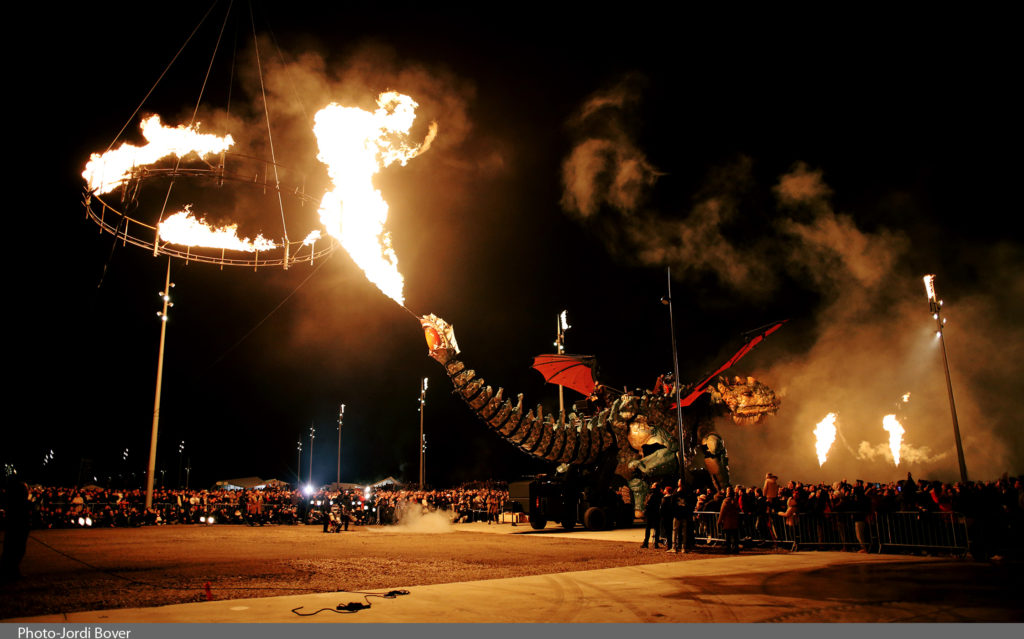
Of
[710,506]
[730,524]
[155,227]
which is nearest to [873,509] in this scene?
[730,524]

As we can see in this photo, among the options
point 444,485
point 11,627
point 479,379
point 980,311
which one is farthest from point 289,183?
point 444,485

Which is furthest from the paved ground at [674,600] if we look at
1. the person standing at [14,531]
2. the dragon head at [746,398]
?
the dragon head at [746,398]


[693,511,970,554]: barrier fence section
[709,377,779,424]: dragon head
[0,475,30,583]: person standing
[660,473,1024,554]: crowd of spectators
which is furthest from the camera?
[709,377,779,424]: dragon head

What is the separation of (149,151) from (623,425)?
17.0 metres

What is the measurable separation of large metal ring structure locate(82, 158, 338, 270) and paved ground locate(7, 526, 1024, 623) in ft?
32.4

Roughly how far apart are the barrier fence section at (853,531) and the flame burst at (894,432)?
46.4 ft

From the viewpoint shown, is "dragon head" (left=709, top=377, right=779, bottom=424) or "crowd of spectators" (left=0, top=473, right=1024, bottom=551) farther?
"dragon head" (left=709, top=377, right=779, bottom=424)

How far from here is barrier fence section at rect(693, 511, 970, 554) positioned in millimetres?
12867

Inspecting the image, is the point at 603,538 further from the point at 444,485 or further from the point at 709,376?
the point at 444,485

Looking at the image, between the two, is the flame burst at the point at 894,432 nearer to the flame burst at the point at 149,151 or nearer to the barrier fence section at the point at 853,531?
the barrier fence section at the point at 853,531

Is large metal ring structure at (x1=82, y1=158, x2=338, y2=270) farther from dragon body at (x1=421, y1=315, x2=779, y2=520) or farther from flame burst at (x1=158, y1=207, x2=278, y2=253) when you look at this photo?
dragon body at (x1=421, y1=315, x2=779, y2=520)

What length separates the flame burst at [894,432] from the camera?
26.8 m

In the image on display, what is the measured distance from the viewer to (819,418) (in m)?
28.1

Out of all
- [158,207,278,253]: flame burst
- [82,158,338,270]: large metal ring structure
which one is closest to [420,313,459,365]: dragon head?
[82,158,338,270]: large metal ring structure
